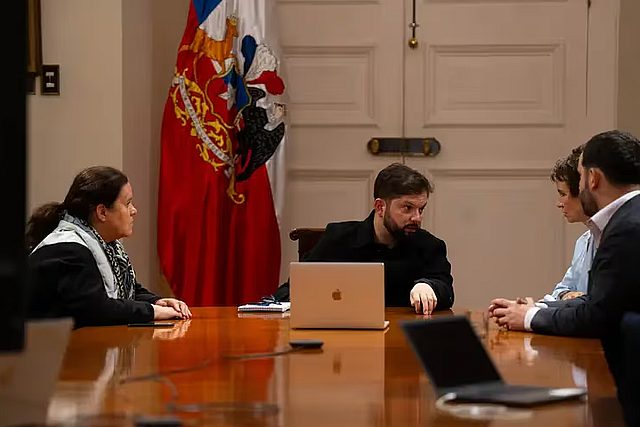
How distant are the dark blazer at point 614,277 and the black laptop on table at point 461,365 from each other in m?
0.84

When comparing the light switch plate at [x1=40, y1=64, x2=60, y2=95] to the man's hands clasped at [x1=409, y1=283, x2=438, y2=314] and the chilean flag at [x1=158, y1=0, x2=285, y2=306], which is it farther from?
the man's hands clasped at [x1=409, y1=283, x2=438, y2=314]

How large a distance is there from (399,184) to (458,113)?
179 centimetres

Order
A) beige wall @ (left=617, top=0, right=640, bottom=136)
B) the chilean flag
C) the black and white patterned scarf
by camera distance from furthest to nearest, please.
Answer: beige wall @ (left=617, top=0, right=640, bottom=136)
the chilean flag
the black and white patterned scarf

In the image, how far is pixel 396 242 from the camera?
4387 mm

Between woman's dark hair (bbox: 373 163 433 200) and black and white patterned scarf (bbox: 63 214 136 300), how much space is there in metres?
1.00

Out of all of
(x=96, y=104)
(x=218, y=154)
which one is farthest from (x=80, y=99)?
(x=218, y=154)

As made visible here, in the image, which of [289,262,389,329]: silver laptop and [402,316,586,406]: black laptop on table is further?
[289,262,389,329]: silver laptop

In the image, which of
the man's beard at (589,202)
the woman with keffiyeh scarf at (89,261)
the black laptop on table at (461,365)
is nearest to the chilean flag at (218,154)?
the woman with keffiyeh scarf at (89,261)

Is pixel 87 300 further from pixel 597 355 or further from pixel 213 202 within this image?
pixel 213 202

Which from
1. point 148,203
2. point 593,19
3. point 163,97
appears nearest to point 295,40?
point 163,97

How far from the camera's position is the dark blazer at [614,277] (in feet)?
9.72

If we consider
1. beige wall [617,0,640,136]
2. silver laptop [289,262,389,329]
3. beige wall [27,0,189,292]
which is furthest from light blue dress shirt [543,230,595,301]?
beige wall [27,0,189,292]

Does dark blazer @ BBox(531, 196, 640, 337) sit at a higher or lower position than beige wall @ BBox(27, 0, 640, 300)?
lower

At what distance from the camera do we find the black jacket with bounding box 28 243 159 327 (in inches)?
139
